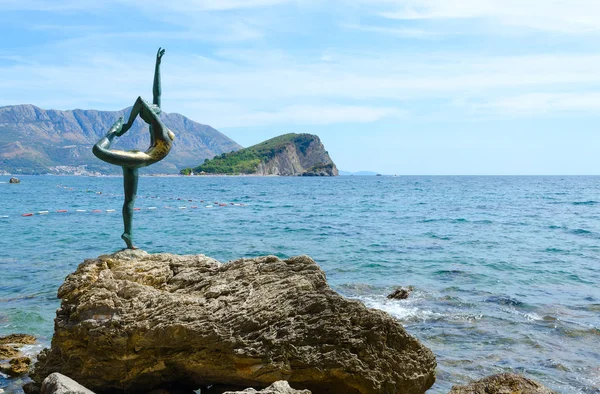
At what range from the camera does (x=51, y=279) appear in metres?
19.2

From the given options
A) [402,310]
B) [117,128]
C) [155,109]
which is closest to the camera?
A: [117,128]

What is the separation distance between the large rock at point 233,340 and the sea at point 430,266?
9.31 feet

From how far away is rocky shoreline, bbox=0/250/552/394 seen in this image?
7996 millimetres

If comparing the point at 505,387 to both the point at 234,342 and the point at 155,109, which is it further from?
the point at 155,109

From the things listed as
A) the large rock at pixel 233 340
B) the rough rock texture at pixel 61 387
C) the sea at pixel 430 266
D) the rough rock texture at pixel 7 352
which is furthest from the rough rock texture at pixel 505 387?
the rough rock texture at pixel 7 352

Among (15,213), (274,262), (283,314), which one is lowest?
(15,213)

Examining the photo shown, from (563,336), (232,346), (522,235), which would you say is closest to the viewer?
(232,346)

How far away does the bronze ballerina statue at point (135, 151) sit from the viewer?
9508 millimetres

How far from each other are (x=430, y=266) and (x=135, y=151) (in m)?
16.6

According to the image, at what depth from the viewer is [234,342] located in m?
7.93

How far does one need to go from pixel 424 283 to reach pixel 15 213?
136ft


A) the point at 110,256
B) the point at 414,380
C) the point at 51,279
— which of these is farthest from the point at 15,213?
the point at 414,380

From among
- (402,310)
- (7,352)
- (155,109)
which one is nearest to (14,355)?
(7,352)

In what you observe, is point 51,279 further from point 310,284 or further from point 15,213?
point 15,213
